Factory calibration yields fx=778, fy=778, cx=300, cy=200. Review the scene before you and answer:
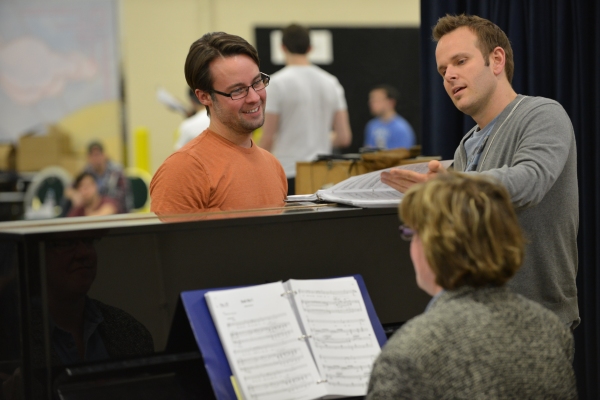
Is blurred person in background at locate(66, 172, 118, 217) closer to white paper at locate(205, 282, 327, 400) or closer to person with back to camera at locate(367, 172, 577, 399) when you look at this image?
white paper at locate(205, 282, 327, 400)

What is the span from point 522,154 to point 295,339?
0.80m

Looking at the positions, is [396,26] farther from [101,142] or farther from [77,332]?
[77,332]

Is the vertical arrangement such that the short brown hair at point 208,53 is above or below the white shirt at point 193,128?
above

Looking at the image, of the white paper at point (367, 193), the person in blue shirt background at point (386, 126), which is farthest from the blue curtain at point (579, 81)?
the person in blue shirt background at point (386, 126)

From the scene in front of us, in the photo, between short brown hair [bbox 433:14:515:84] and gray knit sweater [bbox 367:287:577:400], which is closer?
gray knit sweater [bbox 367:287:577:400]

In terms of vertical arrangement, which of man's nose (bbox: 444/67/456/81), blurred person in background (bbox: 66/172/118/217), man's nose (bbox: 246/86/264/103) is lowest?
blurred person in background (bbox: 66/172/118/217)

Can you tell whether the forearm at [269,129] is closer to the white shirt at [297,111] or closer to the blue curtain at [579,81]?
the white shirt at [297,111]

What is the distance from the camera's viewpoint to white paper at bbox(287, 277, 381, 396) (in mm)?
1854

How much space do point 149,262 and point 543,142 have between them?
43.1 inches

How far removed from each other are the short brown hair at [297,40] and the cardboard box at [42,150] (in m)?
5.47

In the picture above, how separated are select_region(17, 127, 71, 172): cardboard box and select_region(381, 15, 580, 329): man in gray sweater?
7995 mm

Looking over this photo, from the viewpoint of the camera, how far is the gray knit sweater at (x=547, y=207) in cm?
213

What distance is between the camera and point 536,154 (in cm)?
208

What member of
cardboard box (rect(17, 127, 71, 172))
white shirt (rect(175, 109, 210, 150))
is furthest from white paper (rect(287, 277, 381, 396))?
cardboard box (rect(17, 127, 71, 172))
